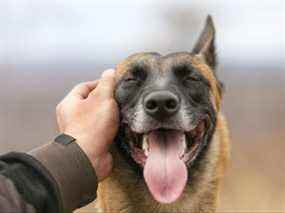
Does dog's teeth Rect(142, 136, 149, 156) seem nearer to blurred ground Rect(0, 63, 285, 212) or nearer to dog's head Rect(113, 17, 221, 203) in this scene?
dog's head Rect(113, 17, 221, 203)

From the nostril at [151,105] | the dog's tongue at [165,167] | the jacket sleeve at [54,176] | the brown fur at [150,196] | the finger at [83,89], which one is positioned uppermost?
the finger at [83,89]

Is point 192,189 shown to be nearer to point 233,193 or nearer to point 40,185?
point 40,185

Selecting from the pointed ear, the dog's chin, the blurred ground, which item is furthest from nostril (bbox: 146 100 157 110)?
the blurred ground

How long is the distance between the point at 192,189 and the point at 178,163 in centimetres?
45

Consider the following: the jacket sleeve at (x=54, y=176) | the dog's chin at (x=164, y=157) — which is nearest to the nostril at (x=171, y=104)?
the dog's chin at (x=164, y=157)

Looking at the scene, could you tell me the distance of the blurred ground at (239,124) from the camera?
9.45 meters

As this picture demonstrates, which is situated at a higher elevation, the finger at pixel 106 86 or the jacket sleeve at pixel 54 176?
the finger at pixel 106 86

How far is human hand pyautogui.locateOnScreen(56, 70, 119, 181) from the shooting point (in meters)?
3.04

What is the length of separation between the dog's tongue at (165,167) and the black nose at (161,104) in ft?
0.38

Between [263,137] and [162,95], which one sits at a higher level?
[162,95]

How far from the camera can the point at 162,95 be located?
326cm

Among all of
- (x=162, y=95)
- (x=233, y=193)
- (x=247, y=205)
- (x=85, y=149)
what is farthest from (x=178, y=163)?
(x=233, y=193)

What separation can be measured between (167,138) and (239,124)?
523 inches

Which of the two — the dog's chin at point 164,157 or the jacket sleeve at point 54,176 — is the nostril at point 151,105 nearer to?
the dog's chin at point 164,157
